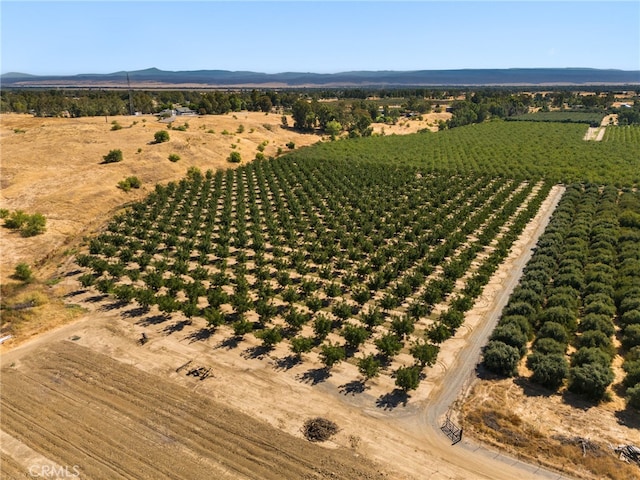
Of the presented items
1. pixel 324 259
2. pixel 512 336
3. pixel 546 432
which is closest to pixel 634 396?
pixel 546 432

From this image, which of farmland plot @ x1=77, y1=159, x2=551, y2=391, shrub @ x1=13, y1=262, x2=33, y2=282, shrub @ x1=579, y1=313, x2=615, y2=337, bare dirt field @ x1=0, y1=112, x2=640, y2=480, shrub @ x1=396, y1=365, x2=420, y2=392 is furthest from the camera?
shrub @ x1=13, y1=262, x2=33, y2=282

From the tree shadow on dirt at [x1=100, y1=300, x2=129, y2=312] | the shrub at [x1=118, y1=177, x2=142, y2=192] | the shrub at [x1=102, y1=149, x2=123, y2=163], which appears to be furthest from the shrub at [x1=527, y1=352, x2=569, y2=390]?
the shrub at [x1=102, y1=149, x2=123, y2=163]

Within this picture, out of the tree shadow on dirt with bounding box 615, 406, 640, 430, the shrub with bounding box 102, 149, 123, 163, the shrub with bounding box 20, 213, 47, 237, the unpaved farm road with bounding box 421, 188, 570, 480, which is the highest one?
the shrub with bounding box 102, 149, 123, 163

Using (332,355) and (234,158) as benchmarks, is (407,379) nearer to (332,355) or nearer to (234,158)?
(332,355)

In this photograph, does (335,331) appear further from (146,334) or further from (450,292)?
(146,334)

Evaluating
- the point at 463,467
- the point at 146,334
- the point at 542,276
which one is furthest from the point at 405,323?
the point at 146,334

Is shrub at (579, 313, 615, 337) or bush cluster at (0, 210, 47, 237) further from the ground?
bush cluster at (0, 210, 47, 237)

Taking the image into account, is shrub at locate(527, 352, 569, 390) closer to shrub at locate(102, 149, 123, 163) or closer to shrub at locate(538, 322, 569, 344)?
shrub at locate(538, 322, 569, 344)
